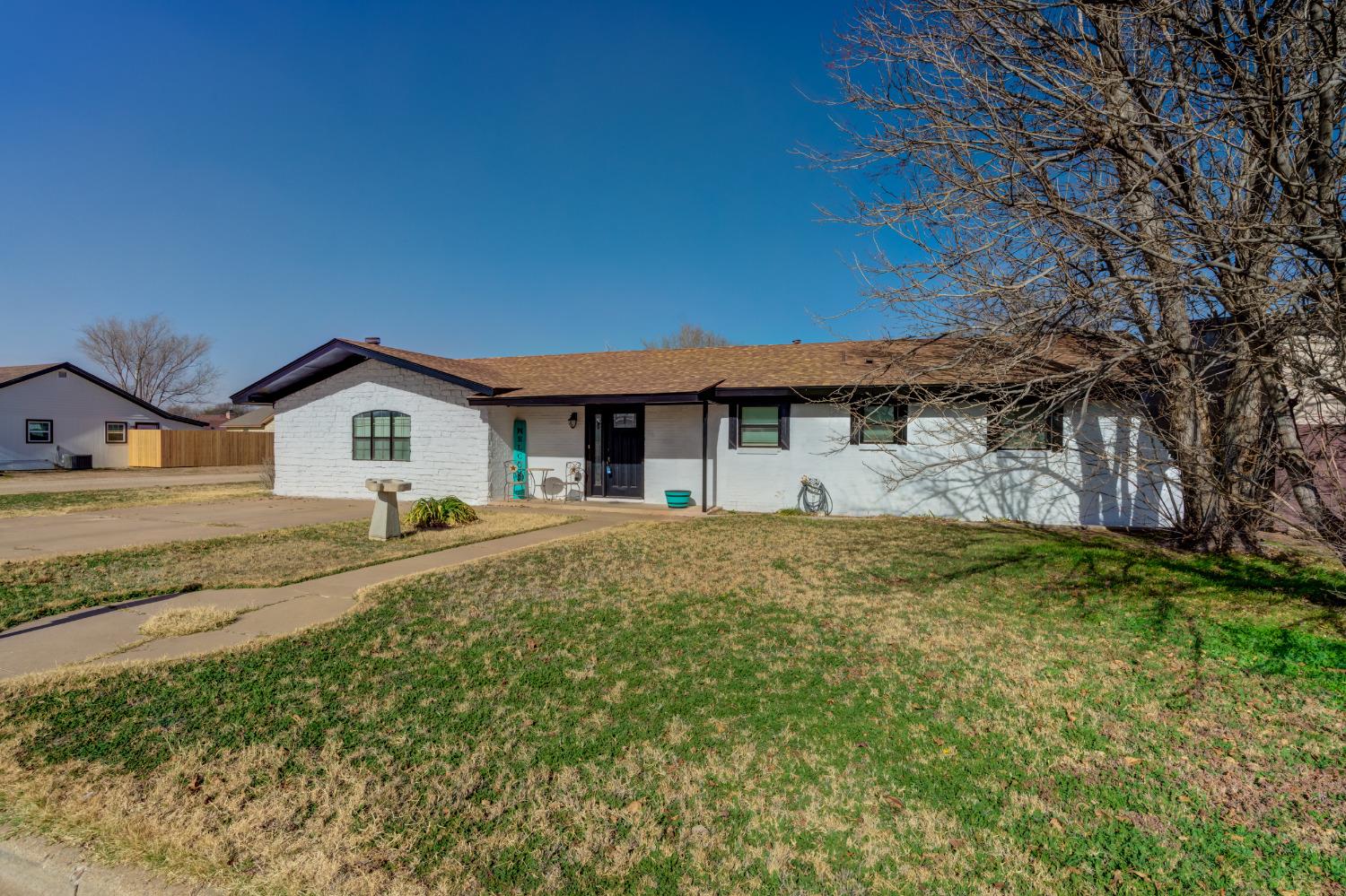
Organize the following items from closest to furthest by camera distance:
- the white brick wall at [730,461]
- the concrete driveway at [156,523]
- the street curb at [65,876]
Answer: the street curb at [65,876], the concrete driveway at [156,523], the white brick wall at [730,461]

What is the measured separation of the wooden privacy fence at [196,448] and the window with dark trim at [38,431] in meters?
2.91

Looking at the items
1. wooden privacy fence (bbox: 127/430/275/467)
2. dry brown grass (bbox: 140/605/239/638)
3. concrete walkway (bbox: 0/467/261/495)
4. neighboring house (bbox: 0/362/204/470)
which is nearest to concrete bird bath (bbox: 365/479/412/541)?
dry brown grass (bbox: 140/605/239/638)

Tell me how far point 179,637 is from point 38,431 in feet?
110

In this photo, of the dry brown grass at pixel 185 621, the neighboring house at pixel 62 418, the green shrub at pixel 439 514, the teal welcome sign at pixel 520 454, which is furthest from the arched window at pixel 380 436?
the neighboring house at pixel 62 418

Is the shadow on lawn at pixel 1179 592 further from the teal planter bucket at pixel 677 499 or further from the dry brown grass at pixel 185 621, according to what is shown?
the dry brown grass at pixel 185 621

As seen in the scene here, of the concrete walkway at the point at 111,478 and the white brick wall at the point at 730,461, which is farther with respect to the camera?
the concrete walkway at the point at 111,478

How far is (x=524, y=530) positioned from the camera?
11.6 m

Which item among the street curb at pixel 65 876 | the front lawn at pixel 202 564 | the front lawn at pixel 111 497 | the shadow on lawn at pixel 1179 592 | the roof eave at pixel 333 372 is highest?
the roof eave at pixel 333 372

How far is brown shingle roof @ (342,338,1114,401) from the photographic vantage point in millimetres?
14008

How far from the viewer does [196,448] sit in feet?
107

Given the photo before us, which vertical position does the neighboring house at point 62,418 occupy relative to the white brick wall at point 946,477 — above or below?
above

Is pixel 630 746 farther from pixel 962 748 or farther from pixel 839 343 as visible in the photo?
pixel 839 343

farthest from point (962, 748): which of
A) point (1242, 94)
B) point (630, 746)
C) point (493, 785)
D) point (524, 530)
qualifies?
point (524, 530)

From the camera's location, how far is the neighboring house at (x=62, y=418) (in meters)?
28.0
